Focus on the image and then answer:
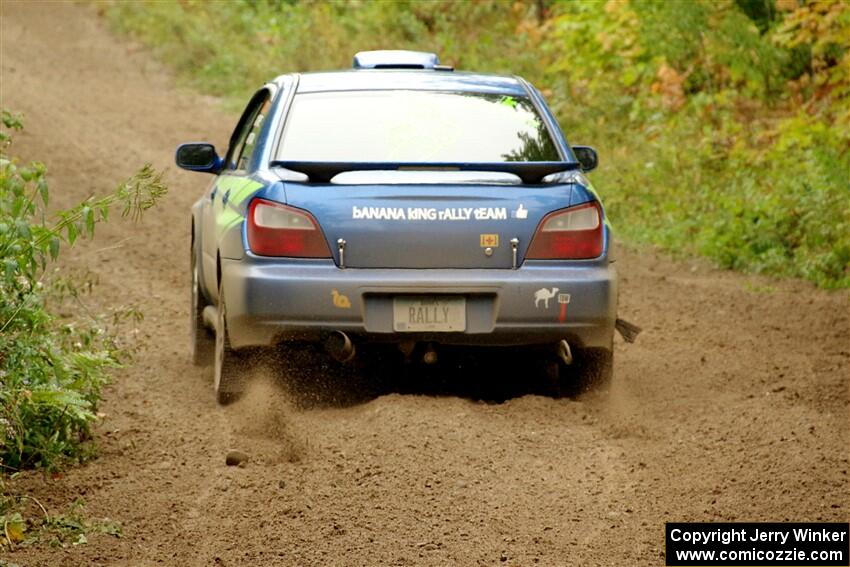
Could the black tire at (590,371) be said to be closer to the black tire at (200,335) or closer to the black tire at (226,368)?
the black tire at (226,368)

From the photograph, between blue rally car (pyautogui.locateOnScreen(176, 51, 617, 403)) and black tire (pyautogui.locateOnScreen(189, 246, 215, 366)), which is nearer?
blue rally car (pyautogui.locateOnScreen(176, 51, 617, 403))

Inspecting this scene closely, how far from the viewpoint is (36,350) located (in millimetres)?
6262

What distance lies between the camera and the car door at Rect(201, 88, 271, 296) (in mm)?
7648

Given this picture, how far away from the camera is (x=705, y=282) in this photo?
39.3ft

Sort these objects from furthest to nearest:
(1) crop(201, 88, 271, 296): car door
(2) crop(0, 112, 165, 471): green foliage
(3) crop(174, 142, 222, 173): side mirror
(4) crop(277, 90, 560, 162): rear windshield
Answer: (3) crop(174, 142, 222, 173): side mirror → (1) crop(201, 88, 271, 296): car door → (4) crop(277, 90, 560, 162): rear windshield → (2) crop(0, 112, 165, 471): green foliage

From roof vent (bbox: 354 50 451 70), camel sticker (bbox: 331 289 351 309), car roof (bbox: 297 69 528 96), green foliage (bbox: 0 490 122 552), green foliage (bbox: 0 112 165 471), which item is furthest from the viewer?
roof vent (bbox: 354 50 451 70)

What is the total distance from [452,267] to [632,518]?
182 cm

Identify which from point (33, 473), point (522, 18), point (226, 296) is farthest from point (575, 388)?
point (522, 18)

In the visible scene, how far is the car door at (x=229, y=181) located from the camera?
301 inches

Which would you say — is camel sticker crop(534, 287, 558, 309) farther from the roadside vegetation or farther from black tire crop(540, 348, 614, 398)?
the roadside vegetation

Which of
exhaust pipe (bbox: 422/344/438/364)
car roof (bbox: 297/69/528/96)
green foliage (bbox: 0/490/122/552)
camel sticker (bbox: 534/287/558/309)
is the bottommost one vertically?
exhaust pipe (bbox: 422/344/438/364)

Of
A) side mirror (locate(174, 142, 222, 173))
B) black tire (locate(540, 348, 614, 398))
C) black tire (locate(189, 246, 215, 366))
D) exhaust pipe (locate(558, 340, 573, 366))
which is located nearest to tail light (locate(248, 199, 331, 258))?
exhaust pipe (locate(558, 340, 573, 366))

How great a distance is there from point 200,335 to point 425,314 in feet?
8.17

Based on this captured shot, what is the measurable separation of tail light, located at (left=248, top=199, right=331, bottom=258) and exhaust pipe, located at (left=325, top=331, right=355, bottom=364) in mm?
363
